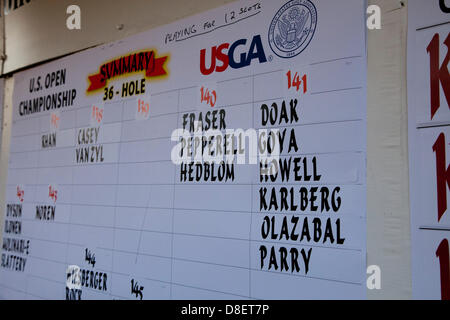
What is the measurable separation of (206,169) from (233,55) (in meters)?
0.53

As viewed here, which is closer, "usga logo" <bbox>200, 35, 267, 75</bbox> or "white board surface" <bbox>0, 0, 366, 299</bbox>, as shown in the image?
"white board surface" <bbox>0, 0, 366, 299</bbox>

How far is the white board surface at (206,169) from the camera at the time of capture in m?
1.58

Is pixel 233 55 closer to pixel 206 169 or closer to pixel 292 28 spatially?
pixel 292 28

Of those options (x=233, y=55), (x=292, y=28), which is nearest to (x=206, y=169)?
(x=233, y=55)

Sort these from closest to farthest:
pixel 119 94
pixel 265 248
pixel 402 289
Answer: pixel 402 289, pixel 265 248, pixel 119 94

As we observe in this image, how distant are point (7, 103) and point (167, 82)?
1.76 metres

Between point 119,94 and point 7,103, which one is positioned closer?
point 119,94

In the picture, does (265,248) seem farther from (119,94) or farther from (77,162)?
(77,162)

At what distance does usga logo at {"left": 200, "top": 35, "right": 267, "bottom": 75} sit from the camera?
1.85 meters

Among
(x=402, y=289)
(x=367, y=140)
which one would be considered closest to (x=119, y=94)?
(x=367, y=140)

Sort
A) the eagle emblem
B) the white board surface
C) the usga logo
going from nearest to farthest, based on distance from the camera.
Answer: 1. the white board surface
2. the eagle emblem
3. the usga logo

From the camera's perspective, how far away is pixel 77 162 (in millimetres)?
2607

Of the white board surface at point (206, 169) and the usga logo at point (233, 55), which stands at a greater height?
the usga logo at point (233, 55)

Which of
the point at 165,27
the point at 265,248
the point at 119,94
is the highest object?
the point at 165,27
